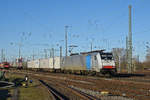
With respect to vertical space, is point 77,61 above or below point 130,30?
below

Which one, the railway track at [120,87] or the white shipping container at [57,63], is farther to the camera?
the white shipping container at [57,63]

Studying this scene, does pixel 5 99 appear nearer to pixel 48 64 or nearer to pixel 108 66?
pixel 108 66

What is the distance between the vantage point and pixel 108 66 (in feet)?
102

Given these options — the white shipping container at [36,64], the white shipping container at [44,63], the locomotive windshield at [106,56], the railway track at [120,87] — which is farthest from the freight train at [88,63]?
the white shipping container at [36,64]

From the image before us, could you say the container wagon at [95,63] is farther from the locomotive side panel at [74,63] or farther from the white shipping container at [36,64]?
the white shipping container at [36,64]

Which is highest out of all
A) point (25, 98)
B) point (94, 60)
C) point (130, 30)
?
point (130, 30)

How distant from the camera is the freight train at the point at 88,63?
31.1 meters

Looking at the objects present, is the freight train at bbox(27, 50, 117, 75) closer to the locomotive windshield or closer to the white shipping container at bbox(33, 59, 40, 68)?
the locomotive windshield

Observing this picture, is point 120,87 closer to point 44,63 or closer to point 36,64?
point 44,63

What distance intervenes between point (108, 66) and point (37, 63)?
155 feet

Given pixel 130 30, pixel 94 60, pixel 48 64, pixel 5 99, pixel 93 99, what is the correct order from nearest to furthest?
1. pixel 93 99
2. pixel 5 99
3. pixel 94 60
4. pixel 130 30
5. pixel 48 64

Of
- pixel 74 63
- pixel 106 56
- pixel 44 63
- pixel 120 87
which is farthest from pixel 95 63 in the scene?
pixel 44 63

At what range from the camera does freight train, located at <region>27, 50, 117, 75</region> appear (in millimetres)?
31125

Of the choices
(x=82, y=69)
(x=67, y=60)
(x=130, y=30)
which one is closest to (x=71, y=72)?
(x=67, y=60)
